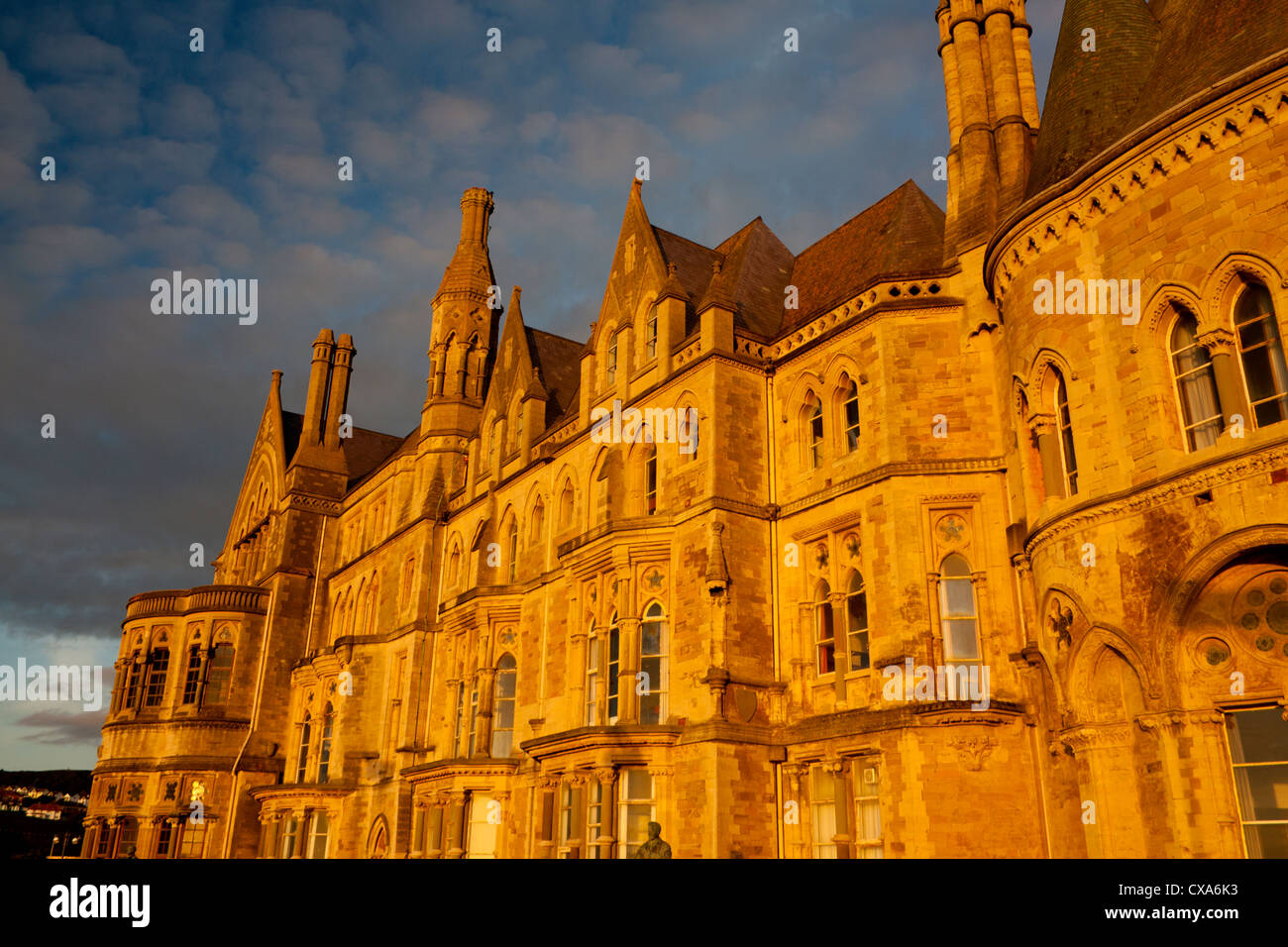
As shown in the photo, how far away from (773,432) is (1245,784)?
40.1 ft

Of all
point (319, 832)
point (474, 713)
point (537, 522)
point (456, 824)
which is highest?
point (537, 522)

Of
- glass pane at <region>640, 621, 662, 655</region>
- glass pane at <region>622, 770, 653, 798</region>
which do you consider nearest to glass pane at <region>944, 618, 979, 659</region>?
glass pane at <region>640, 621, 662, 655</region>

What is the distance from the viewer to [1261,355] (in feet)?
41.3

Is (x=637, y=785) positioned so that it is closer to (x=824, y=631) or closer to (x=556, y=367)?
(x=824, y=631)

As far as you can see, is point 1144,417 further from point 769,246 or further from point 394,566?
point 394,566

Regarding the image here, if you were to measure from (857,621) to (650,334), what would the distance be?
392 inches

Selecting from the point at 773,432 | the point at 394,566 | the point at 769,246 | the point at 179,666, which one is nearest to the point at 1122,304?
the point at 773,432

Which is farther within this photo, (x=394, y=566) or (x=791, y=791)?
(x=394, y=566)

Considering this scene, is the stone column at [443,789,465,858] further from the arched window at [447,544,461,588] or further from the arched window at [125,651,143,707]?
the arched window at [125,651,143,707]

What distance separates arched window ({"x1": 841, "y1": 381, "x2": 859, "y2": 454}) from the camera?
20484 mm

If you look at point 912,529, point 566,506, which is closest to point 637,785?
point 912,529

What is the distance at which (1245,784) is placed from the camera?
39.3 ft

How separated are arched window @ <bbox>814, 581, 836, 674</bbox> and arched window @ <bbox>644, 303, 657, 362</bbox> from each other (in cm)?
818

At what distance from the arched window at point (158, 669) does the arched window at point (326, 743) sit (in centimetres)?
1091
